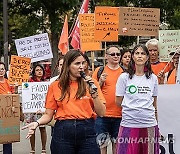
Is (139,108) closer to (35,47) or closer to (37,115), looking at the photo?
(37,115)

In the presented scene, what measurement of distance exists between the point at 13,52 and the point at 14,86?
69.9 ft

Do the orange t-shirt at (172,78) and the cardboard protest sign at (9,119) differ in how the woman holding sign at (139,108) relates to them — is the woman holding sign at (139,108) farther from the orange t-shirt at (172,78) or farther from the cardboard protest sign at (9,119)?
the cardboard protest sign at (9,119)

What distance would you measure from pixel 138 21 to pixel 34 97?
2.17 metres

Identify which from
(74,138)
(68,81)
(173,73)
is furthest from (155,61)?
(74,138)

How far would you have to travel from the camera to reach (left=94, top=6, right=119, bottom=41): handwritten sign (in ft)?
28.7

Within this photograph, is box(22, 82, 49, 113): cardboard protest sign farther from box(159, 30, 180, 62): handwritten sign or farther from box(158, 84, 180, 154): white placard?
box(158, 84, 180, 154): white placard

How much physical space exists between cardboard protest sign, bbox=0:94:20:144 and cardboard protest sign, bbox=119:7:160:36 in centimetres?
247

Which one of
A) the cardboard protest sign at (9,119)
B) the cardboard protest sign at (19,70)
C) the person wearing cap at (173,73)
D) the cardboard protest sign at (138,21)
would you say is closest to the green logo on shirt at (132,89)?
the person wearing cap at (173,73)

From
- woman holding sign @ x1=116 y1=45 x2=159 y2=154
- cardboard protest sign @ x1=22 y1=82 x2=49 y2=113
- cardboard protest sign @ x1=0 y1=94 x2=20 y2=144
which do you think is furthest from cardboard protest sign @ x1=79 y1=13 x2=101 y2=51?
woman holding sign @ x1=116 y1=45 x2=159 y2=154

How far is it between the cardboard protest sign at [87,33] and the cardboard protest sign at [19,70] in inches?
42.5

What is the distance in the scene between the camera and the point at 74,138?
4.38m

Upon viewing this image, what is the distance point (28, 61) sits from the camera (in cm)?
884

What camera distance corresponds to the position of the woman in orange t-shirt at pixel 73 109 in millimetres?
4379

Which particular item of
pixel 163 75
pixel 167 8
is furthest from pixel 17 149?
pixel 167 8
